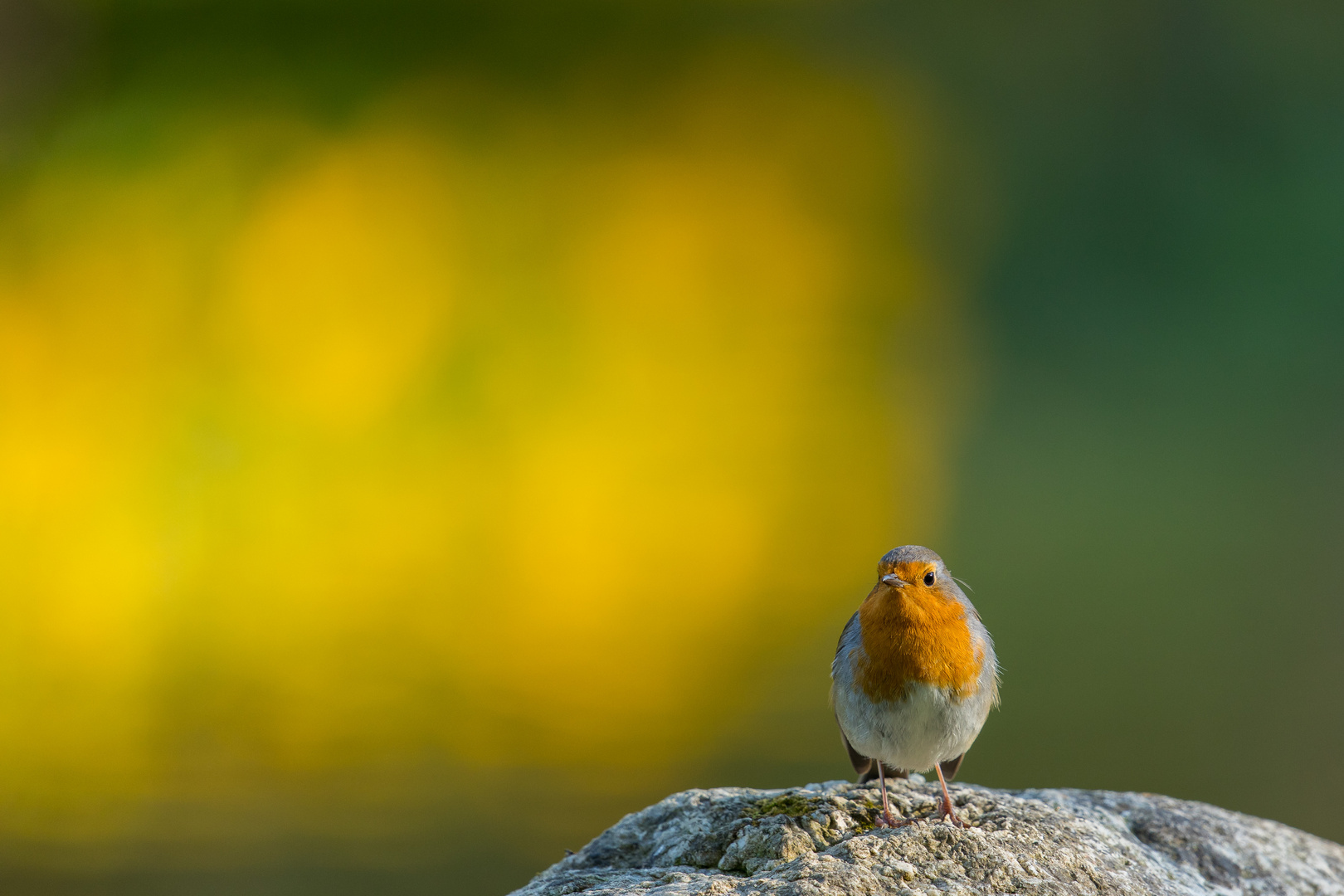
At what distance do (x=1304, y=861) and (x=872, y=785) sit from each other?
2.63ft

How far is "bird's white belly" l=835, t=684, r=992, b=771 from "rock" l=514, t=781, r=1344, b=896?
0.10 metres

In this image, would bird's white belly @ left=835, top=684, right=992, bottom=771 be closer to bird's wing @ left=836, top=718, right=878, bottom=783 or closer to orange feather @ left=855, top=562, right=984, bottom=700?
orange feather @ left=855, top=562, right=984, bottom=700

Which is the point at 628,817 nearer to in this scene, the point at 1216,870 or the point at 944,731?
the point at 944,731

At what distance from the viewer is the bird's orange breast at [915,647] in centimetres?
181

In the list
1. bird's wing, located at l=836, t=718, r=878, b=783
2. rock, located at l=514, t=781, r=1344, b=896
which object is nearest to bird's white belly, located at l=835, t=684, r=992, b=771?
rock, located at l=514, t=781, r=1344, b=896

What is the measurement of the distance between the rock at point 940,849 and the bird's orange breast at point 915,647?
0.73 ft

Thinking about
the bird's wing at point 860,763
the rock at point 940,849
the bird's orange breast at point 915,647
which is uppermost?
the bird's orange breast at point 915,647

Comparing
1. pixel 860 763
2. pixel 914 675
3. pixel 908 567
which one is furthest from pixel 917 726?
pixel 860 763

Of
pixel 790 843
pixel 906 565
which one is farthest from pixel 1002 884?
pixel 906 565

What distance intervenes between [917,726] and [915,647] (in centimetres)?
13

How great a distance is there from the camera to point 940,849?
155 centimetres

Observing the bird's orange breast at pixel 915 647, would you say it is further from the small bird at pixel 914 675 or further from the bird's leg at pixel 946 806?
the bird's leg at pixel 946 806

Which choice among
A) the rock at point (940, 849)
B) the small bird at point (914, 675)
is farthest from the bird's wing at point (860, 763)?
the small bird at point (914, 675)

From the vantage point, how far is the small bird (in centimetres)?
181
